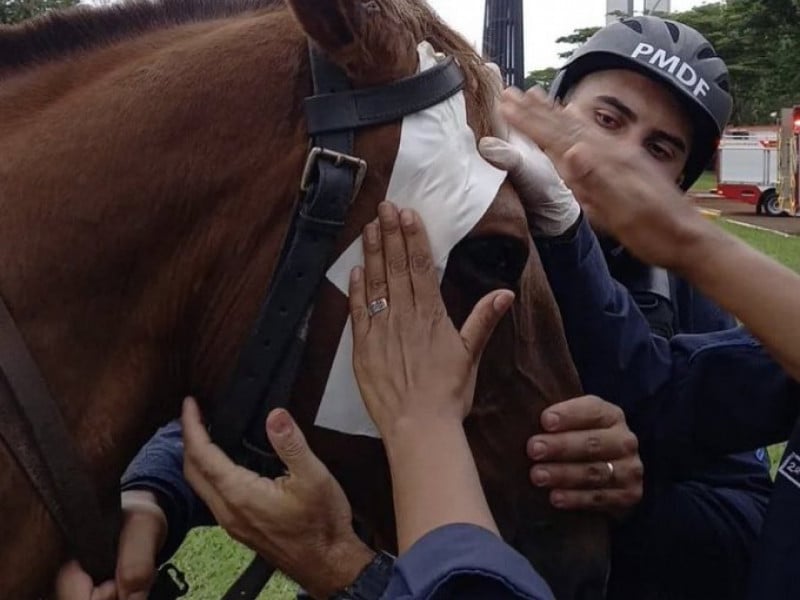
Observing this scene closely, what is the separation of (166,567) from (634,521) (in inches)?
41.4

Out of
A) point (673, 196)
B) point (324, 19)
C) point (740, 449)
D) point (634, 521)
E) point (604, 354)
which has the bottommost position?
point (634, 521)

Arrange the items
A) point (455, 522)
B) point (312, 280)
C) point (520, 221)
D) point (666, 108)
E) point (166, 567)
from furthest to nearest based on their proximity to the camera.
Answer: point (666, 108) → point (166, 567) → point (520, 221) → point (312, 280) → point (455, 522)

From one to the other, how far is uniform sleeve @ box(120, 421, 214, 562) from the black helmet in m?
1.58

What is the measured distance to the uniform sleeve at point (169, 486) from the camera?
218 centimetres

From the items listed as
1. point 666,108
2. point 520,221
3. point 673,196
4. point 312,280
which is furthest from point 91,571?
point 666,108

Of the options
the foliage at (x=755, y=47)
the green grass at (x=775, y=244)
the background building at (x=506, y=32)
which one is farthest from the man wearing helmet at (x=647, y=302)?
the foliage at (x=755, y=47)

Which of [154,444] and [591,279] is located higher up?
[591,279]

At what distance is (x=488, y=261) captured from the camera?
1865 millimetres

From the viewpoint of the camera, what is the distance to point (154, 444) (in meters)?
2.40

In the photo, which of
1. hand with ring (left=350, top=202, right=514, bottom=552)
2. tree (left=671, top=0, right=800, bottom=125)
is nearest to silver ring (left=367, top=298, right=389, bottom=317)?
hand with ring (left=350, top=202, right=514, bottom=552)

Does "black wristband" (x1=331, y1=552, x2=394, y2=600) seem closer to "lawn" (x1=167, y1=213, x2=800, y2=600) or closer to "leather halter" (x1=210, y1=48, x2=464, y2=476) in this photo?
"leather halter" (x1=210, y1=48, x2=464, y2=476)

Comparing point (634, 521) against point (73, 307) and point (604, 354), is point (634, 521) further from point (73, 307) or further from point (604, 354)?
point (73, 307)

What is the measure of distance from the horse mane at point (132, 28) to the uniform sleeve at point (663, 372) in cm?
48

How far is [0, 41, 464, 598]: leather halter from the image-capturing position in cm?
168
